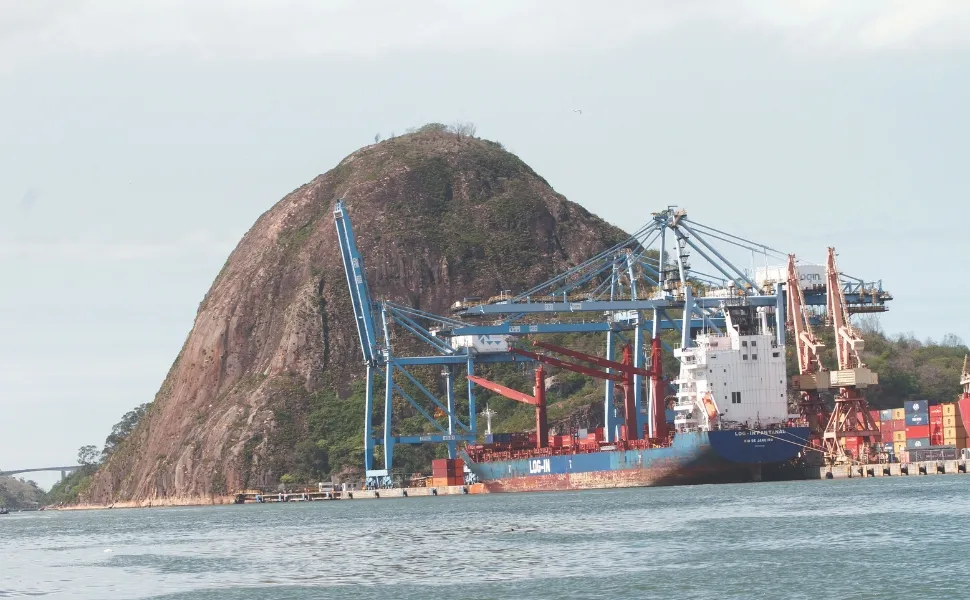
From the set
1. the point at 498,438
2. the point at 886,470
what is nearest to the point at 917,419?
the point at 886,470

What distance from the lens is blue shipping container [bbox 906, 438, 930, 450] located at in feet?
360

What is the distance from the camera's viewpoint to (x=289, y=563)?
178ft

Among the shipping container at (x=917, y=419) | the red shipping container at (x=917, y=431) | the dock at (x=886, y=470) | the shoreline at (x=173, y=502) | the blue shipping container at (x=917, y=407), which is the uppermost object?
the blue shipping container at (x=917, y=407)

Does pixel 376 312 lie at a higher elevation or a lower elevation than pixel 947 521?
higher

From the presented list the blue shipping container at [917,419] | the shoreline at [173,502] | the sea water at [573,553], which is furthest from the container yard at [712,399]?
the shoreline at [173,502]

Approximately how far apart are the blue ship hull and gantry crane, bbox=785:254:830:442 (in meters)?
5.96

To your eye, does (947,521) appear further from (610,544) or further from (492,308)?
(492,308)

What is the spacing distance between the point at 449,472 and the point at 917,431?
37468 millimetres

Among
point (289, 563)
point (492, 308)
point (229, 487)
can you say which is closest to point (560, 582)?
point (289, 563)

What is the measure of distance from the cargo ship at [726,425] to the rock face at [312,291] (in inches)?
2508

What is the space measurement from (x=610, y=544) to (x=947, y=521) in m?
12.2

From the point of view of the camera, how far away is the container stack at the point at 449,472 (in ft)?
415

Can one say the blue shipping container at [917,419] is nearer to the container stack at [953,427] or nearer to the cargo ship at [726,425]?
the container stack at [953,427]

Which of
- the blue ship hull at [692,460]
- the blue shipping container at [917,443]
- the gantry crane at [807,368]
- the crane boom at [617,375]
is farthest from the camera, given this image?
the blue shipping container at [917,443]
